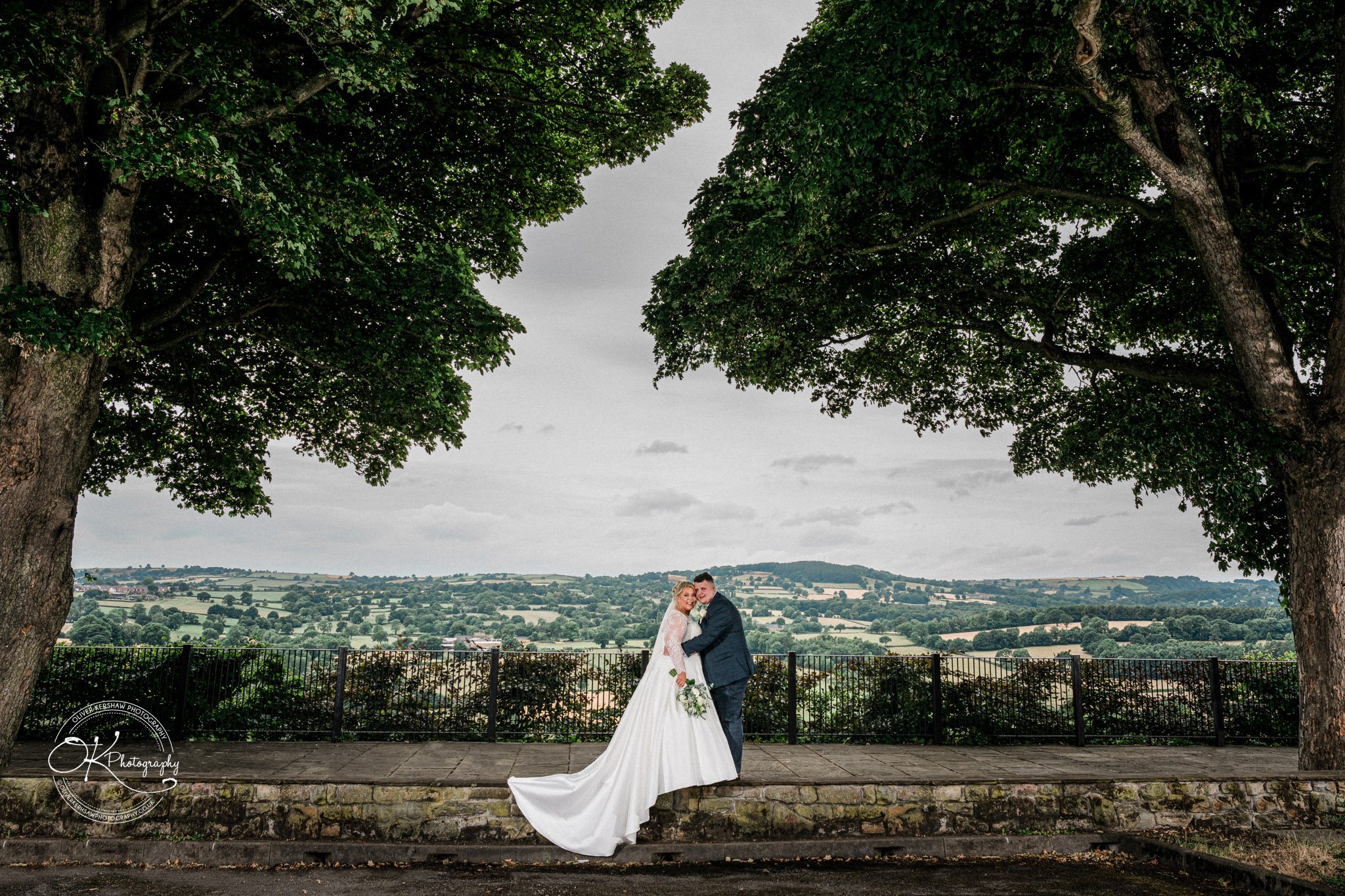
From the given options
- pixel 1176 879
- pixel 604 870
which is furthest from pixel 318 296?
pixel 1176 879

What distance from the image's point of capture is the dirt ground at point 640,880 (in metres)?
6.39

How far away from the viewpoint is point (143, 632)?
41.5 ft

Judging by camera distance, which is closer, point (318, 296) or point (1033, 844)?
point (1033, 844)

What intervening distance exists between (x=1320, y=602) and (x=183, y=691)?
1681cm

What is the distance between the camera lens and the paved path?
8.34m

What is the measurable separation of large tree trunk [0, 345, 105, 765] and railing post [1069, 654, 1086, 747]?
15083 mm

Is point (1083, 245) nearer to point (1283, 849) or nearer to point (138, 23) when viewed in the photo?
point (1283, 849)

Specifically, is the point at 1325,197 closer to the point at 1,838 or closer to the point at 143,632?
the point at 1,838

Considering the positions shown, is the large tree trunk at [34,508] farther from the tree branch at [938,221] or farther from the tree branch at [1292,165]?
the tree branch at [1292,165]

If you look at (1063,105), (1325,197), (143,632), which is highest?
(1063,105)

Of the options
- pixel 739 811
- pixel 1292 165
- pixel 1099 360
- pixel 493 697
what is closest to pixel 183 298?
pixel 493 697

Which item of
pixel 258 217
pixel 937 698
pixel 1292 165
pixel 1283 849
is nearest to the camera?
pixel 1283 849

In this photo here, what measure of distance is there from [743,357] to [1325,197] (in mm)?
9958

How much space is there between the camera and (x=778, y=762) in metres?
10.3
